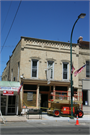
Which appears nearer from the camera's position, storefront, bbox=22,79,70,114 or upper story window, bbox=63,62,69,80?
storefront, bbox=22,79,70,114

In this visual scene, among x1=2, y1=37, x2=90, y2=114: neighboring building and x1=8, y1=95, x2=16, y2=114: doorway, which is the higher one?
x1=2, y1=37, x2=90, y2=114: neighboring building

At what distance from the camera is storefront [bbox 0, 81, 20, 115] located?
1745cm

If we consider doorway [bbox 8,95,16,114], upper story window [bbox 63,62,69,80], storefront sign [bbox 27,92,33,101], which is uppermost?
upper story window [bbox 63,62,69,80]

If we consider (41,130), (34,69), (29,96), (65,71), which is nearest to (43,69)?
(34,69)

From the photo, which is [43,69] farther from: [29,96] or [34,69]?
[29,96]

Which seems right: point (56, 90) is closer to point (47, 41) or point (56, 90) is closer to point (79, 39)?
point (47, 41)

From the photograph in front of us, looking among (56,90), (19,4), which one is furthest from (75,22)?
(56,90)

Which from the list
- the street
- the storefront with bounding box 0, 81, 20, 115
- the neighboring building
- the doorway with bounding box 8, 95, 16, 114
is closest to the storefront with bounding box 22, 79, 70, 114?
the neighboring building

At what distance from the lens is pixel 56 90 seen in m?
20.3

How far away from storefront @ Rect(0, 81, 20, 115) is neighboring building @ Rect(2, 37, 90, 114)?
2.34 ft

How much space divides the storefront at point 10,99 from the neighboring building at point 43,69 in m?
0.71

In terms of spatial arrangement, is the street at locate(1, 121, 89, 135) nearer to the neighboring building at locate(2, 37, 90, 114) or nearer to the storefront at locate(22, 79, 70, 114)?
the storefront at locate(22, 79, 70, 114)

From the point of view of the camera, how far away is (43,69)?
19.8 m

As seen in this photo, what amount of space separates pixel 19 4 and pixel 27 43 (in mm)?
6418
